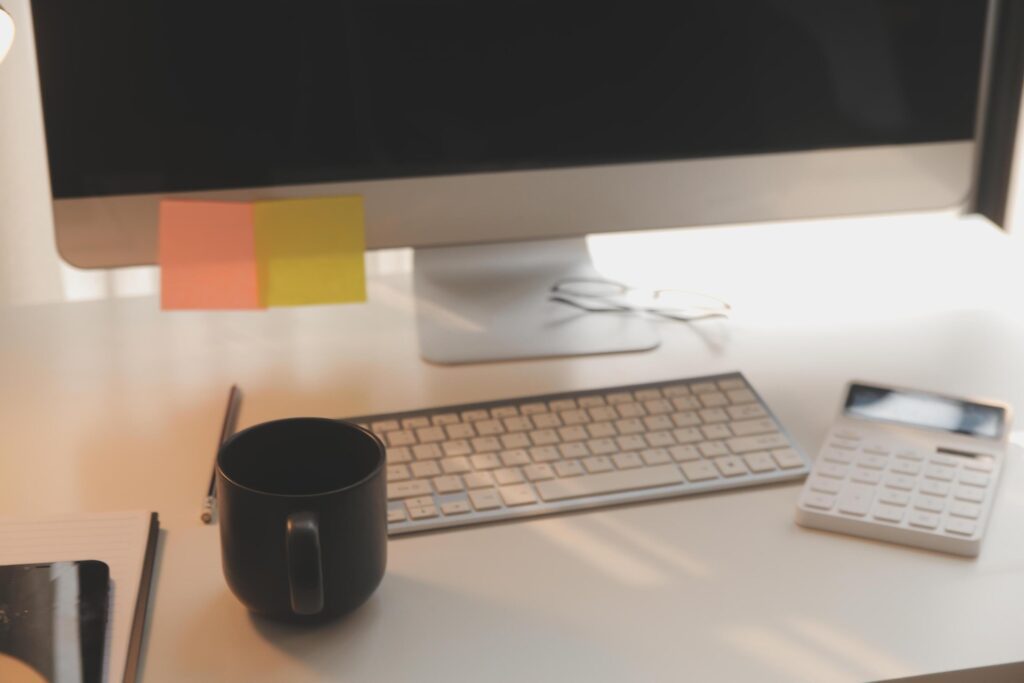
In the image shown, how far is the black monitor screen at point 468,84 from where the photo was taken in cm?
74

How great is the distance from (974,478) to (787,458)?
0.11m

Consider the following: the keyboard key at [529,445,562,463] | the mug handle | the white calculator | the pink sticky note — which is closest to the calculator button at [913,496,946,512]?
the white calculator

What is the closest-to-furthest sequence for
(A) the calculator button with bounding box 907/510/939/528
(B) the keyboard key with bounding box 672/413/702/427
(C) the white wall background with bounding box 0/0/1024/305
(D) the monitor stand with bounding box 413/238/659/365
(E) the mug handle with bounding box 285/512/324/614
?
(E) the mug handle with bounding box 285/512/324/614 → (A) the calculator button with bounding box 907/510/939/528 → (B) the keyboard key with bounding box 672/413/702/427 → (D) the monitor stand with bounding box 413/238/659/365 → (C) the white wall background with bounding box 0/0/1024/305

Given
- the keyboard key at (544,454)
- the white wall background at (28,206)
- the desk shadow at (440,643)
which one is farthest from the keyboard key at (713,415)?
the white wall background at (28,206)

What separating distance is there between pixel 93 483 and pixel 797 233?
722 millimetres

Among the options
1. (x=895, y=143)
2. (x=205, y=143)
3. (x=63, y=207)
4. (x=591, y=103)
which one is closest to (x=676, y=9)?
(x=591, y=103)

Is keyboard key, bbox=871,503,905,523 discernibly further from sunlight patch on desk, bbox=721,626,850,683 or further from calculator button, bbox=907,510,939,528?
sunlight patch on desk, bbox=721,626,850,683

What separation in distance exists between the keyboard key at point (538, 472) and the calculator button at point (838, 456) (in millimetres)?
169

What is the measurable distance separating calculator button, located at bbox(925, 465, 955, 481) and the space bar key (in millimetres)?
149

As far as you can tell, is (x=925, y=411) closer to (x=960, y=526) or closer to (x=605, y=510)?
(x=960, y=526)

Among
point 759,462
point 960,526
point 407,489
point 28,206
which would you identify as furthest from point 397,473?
point 28,206

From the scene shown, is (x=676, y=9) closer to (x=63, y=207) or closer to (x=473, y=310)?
(x=473, y=310)

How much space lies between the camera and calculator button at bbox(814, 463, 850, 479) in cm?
69

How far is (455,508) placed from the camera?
663 mm
